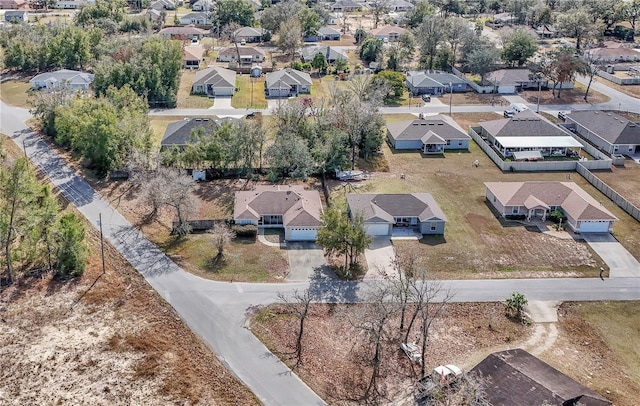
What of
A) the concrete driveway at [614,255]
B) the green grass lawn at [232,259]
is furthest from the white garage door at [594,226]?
the green grass lawn at [232,259]

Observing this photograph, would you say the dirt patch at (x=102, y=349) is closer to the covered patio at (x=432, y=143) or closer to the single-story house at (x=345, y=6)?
the covered patio at (x=432, y=143)

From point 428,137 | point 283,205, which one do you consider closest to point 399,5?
point 428,137

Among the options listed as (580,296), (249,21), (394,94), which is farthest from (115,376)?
(249,21)

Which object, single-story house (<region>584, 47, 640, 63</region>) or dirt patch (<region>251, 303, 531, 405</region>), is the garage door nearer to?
dirt patch (<region>251, 303, 531, 405</region>)

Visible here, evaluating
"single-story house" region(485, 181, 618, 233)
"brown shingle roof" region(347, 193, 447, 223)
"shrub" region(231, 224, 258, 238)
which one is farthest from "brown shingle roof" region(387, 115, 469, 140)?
"shrub" region(231, 224, 258, 238)

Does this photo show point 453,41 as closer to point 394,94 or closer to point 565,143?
point 394,94

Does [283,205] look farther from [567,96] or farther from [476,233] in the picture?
[567,96]

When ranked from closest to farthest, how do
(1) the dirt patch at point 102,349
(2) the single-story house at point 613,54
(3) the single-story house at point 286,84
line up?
1. (1) the dirt patch at point 102,349
2. (3) the single-story house at point 286,84
3. (2) the single-story house at point 613,54
